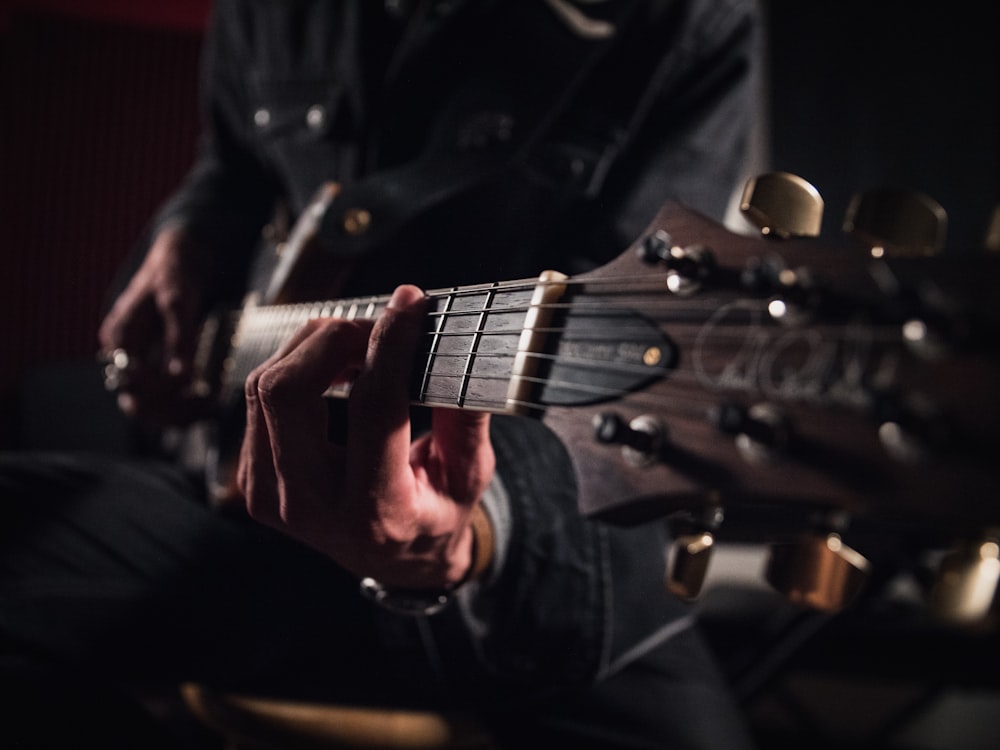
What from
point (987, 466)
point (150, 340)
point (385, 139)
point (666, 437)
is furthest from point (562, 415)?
point (150, 340)

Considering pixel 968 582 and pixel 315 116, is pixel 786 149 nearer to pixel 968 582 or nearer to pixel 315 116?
pixel 315 116

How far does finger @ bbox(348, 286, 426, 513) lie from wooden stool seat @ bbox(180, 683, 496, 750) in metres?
0.27

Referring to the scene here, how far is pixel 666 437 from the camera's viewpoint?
0.26m

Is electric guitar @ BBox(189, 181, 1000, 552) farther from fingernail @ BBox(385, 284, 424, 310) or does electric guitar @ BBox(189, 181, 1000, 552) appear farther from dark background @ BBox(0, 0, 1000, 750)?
dark background @ BBox(0, 0, 1000, 750)

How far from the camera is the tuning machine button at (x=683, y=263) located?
25 centimetres

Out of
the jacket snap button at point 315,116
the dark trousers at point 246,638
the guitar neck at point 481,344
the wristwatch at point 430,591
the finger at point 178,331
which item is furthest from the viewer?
the finger at point 178,331

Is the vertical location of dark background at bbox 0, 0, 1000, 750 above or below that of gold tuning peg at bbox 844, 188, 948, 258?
below

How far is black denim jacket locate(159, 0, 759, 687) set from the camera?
447 mm

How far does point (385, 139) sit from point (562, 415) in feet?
1.40

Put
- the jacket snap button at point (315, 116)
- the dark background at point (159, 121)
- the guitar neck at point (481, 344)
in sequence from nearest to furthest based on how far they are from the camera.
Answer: the guitar neck at point (481, 344) → the jacket snap button at point (315, 116) → the dark background at point (159, 121)

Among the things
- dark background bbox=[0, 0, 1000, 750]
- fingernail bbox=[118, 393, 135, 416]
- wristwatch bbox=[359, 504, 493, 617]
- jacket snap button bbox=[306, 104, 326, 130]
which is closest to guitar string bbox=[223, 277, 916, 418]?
wristwatch bbox=[359, 504, 493, 617]

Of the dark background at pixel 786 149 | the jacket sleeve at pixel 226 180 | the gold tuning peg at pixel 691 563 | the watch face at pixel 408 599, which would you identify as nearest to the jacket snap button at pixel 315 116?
the jacket sleeve at pixel 226 180

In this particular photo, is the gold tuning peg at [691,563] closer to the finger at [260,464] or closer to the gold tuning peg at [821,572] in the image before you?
the gold tuning peg at [821,572]

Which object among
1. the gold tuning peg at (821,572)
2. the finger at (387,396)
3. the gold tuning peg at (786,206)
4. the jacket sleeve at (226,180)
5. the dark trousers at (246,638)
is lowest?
the dark trousers at (246,638)
